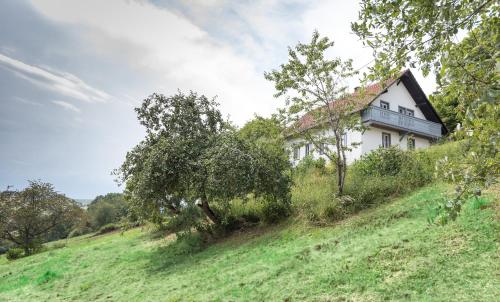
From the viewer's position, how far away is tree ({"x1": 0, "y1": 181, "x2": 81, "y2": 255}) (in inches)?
1017

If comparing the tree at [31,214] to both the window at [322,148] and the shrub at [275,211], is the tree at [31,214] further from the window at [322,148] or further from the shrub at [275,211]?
the window at [322,148]

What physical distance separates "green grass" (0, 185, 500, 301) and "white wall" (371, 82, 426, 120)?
576 inches

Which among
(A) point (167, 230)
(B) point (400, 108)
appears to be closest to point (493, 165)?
(A) point (167, 230)

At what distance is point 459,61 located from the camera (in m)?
2.63

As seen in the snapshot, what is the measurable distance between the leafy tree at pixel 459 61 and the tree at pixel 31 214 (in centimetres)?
2781

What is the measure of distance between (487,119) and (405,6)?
144cm

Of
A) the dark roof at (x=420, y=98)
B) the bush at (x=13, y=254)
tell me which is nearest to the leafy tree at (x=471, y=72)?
the dark roof at (x=420, y=98)

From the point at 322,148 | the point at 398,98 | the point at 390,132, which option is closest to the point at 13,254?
the point at 322,148

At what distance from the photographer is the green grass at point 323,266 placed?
5340mm

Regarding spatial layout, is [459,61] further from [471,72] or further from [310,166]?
[310,166]

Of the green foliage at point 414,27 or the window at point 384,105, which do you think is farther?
the window at point 384,105

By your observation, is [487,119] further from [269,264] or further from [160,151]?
[160,151]

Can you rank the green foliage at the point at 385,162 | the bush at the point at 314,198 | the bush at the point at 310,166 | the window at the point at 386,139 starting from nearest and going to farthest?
the bush at the point at 314,198
the green foliage at the point at 385,162
the bush at the point at 310,166
the window at the point at 386,139

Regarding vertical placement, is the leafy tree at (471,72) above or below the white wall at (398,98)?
below
